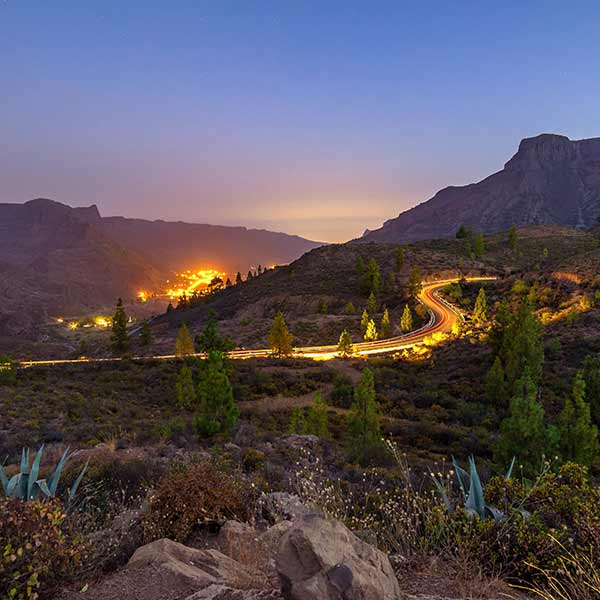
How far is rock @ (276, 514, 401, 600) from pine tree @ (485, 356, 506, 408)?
2247 cm

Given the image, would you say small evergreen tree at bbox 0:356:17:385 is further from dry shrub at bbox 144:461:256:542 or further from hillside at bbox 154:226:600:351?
dry shrub at bbox 144:461:256:542

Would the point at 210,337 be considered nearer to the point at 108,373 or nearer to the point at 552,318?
the point at 108,373

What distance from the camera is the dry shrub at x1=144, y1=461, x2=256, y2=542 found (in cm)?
518

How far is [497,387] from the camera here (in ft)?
74.7

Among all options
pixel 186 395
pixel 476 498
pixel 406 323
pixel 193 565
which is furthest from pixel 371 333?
pixel 193 565

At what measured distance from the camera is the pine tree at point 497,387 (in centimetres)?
2262

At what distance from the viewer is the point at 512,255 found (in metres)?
90.2

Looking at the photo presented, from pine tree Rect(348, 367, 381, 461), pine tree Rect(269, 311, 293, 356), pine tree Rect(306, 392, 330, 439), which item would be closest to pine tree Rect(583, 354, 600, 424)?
pine tree Rect(348, 367, 381, 461)

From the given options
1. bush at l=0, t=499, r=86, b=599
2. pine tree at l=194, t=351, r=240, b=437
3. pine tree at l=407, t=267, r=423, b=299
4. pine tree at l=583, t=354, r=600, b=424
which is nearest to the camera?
bush at l=0, t=499, r=86, b=599

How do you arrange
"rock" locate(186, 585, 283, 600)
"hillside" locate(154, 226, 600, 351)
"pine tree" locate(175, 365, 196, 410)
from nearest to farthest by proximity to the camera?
"rock" locate(186, 585, 283, 600)
"pine tree" locate(175, 365, 196, 410)
"hillside" locate(154, 226, 600, 351)

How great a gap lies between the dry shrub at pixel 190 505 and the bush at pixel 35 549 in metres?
1.42

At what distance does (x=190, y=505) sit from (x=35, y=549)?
2.29 meters

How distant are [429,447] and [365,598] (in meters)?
16.7

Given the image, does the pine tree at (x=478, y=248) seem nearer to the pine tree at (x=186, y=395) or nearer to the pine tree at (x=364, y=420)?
the pine tree at (x=364, y=420)
